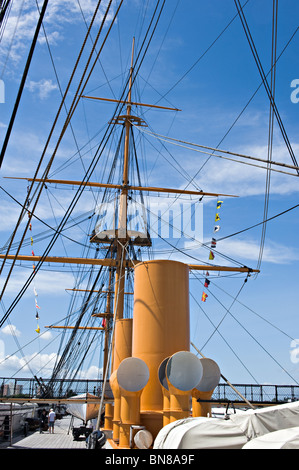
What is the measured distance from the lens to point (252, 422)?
5.26 metres

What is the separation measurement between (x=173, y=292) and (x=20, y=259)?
634 inches

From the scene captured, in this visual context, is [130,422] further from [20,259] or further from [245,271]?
[20,259]

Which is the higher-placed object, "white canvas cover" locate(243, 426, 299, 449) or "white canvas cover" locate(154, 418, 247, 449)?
"white canvas cover" locate(243, 426, 299, 449)

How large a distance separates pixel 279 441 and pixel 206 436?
1.20 m

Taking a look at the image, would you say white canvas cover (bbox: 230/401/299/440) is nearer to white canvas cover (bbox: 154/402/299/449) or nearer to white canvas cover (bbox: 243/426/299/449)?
white canvas cover (bbox: 154/402/299/449)

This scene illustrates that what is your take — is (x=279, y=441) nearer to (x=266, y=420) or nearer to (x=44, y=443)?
(x=266, y=420)

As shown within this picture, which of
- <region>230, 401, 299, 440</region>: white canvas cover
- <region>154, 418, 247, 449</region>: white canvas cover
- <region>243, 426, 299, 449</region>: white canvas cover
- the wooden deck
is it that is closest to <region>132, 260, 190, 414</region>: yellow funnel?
<region>230, 401, 299, 440</region>: white canvas cover

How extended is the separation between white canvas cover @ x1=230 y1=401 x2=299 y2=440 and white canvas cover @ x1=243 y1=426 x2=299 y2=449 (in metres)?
1.29

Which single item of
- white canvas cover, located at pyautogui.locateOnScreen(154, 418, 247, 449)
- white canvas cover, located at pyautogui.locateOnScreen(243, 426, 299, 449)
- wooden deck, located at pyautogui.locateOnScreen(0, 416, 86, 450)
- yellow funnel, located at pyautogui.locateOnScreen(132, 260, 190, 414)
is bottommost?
wooden deck, located at pyautogui.locateOnScreen(0, 416, 86, 450)

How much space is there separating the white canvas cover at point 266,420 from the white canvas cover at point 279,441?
129cm

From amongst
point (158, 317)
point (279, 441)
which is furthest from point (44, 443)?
point (279, 441)

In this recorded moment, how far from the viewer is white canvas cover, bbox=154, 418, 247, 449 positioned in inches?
177
